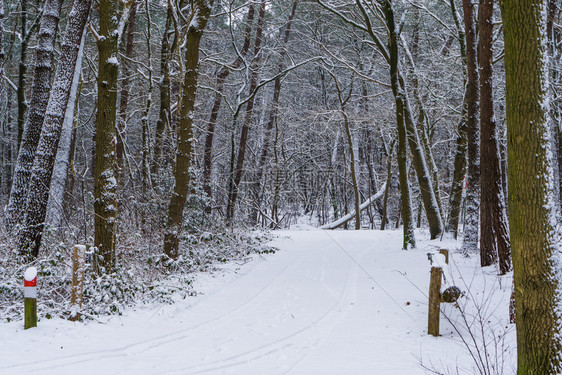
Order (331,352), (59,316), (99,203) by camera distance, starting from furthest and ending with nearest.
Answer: (99,203) < (59,316) < (331,352)

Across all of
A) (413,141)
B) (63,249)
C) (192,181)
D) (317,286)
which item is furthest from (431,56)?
(63,249)

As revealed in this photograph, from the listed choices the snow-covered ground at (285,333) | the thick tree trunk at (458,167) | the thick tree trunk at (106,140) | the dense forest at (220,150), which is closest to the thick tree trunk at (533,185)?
the dense forest at (220,150)

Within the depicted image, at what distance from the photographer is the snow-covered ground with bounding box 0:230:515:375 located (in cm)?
534

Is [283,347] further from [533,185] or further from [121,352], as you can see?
[533,185]

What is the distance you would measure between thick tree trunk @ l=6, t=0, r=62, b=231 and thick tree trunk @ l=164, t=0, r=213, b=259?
271 cm

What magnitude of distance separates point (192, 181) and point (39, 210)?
4.82m

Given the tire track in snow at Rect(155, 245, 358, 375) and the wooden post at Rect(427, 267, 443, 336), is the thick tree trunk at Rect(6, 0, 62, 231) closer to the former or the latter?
the tire track in snow at Rect(155, 245, 358, 375)

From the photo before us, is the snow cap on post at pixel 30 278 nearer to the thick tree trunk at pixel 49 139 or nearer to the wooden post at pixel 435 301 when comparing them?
the thick tree trunk at pixel 49 139

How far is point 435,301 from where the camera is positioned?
666 cm

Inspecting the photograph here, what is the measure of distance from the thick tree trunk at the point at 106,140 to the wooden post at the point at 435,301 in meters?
4.95

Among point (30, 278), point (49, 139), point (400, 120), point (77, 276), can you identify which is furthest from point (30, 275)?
point (400, 120)

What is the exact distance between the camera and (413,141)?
49.6ft

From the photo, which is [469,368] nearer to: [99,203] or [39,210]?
[99,203]

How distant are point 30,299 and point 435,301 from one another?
17.3 ft
